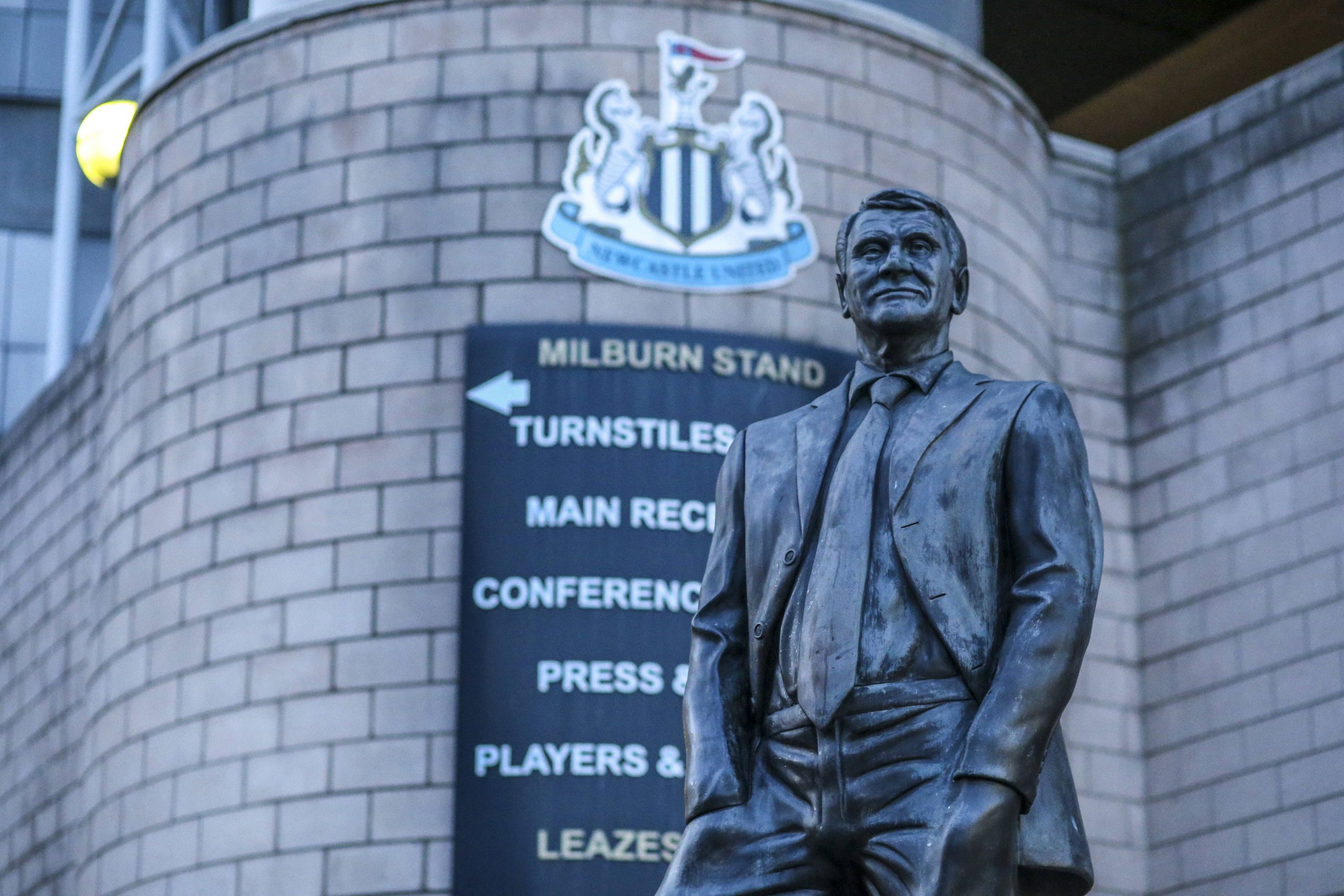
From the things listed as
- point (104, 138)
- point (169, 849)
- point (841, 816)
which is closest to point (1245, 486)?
point (169, 849)

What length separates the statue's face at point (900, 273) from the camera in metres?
6.38

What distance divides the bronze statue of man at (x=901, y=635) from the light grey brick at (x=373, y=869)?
27.7 feet

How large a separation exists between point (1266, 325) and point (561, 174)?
531cm

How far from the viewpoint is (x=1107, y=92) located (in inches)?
821

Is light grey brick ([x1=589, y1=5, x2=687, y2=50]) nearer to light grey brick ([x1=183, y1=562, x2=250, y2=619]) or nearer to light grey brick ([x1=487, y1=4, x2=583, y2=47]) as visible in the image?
light grey brick ([x1=487, y1=4, x2=583, y2=47])

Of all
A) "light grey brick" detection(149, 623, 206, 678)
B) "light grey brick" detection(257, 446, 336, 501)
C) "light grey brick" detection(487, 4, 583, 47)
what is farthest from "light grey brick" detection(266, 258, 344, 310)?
"light grey brick" detection(149, 623, 206, 678)

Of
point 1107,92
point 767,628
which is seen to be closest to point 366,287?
point 1107,92

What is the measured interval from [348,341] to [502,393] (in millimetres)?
1107

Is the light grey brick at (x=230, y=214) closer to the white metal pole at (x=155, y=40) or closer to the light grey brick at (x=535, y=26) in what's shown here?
the light grey brick at (x=535, y=26)

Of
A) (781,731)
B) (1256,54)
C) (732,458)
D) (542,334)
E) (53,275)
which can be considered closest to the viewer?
(781,731)

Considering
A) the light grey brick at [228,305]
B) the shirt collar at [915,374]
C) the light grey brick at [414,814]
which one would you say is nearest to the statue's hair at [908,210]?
the shirt collar at [915,374]

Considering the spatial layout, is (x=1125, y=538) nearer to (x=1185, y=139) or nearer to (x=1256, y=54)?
(x=1185, y=139)

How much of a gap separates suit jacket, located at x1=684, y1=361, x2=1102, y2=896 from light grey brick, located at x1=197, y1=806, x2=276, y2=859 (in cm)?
895

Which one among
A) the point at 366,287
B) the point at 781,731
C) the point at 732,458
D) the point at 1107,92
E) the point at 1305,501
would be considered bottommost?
the point at 781,731
